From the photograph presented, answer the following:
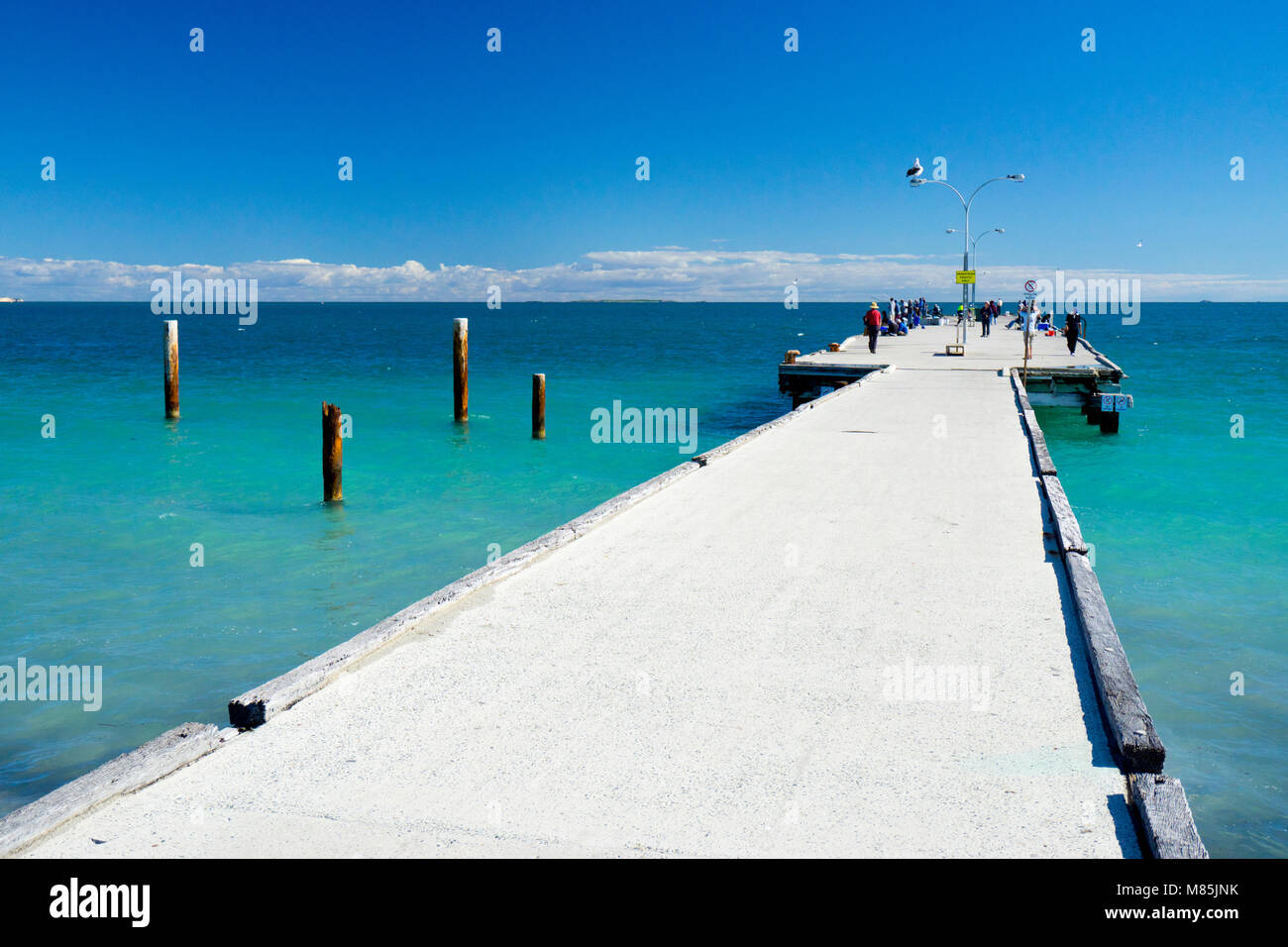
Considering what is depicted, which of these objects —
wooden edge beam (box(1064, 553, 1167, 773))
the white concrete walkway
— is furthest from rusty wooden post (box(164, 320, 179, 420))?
wooden edge beam (box(1064, 553, 1167, 773))

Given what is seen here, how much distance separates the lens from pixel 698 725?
4.77 meters

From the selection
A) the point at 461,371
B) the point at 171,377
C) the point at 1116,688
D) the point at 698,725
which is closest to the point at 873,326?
the point at 461,371

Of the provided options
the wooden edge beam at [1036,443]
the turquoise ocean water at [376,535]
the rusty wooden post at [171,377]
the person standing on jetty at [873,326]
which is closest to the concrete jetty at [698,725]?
the turquoise ocean water at [376,535]

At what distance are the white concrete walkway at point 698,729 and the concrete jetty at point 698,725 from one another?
14 millimetres

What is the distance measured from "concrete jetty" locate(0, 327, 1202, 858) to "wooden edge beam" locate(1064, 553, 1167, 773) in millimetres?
21

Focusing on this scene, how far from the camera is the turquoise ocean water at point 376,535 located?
25.2 ft

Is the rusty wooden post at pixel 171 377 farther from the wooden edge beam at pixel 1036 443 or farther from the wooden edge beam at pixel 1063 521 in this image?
the wooden edge beam at pixel 1063 521

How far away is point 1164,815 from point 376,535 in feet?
40.7

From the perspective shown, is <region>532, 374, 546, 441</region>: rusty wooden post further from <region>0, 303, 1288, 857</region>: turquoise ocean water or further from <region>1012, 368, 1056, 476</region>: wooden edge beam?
<region>1012, 368, 1056, 476</region>: wooden edge beam

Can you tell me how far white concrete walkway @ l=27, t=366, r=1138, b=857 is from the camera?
3.80 m

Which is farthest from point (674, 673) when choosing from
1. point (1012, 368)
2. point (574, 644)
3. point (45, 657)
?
point (1012, 368)

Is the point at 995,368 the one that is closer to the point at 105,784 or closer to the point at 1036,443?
the point at 1036,443

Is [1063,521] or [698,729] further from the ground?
[1063,521]
